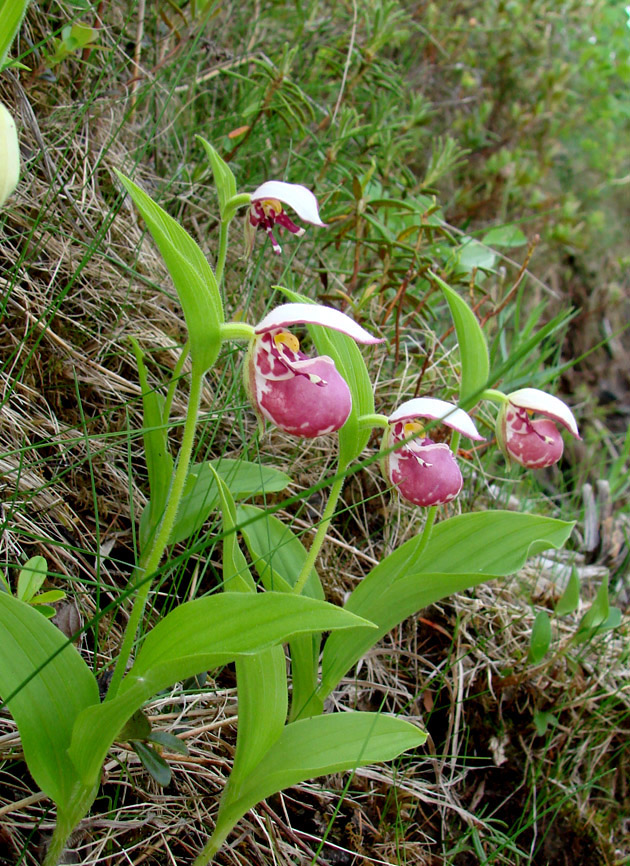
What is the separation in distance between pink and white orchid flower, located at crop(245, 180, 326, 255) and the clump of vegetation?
0.03 ft

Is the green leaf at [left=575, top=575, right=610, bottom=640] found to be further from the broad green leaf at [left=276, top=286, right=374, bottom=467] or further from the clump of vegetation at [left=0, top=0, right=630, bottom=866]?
the broad green leaf at [left=276, top=286, right=374, bottom=467]

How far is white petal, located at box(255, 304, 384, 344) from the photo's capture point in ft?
2.75

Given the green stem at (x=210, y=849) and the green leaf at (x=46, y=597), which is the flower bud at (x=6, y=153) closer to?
the green leaf at (x=46, y=597)

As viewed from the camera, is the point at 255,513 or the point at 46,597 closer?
the point at 46,597

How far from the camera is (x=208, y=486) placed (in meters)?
1.30

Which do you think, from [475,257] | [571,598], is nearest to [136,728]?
[571,598]

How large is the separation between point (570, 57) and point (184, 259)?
13.2ft

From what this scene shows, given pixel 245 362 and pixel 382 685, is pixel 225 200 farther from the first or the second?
pixel 382 685

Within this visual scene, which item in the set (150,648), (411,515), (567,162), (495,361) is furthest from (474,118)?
(150,648)

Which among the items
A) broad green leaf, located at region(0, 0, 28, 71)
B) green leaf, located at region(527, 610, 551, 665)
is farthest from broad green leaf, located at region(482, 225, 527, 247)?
broad green leaf, located at region(0, 0, 28, 71)

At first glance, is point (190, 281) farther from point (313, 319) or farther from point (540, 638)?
point (540, 638)

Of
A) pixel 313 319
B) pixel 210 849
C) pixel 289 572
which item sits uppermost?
pixel 313 319

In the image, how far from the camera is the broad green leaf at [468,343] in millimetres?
1156

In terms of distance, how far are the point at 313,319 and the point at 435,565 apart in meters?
0.59
